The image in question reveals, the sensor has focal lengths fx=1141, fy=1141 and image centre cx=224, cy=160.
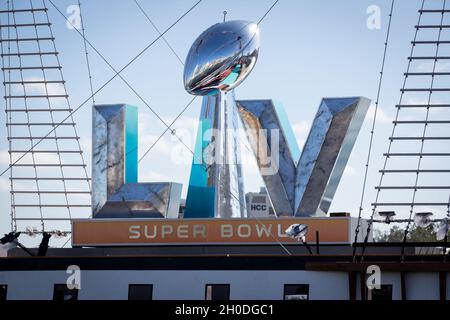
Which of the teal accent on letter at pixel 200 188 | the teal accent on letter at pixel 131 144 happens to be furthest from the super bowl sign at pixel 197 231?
the teal accent on letter at pixel 131 144

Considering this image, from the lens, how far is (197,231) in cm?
3105

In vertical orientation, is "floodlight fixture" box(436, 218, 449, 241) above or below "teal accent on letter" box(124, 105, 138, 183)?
below

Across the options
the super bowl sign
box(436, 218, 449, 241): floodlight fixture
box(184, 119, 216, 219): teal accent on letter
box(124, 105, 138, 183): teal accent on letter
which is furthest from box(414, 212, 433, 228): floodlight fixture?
box(124, 105, 138, 183): teal accent on letter

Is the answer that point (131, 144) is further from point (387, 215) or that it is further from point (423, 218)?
point (423, 218)

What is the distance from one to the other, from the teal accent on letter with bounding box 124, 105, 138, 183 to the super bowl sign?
2.60 metres

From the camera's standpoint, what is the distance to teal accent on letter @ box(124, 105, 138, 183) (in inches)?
1357

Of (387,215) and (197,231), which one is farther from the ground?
(197,231)

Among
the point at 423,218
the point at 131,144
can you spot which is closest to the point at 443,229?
the point at 423,218

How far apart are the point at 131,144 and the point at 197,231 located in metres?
4.87

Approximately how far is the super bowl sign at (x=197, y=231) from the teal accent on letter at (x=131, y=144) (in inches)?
102

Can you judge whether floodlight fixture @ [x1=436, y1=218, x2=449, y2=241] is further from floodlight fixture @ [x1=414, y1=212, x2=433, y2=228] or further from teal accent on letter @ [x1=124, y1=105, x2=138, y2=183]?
teal accent on letter @ [x1=124, y1=105, x2=138, y2=183]

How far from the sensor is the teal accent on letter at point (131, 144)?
34.5m

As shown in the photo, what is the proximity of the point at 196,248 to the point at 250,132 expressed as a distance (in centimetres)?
442
